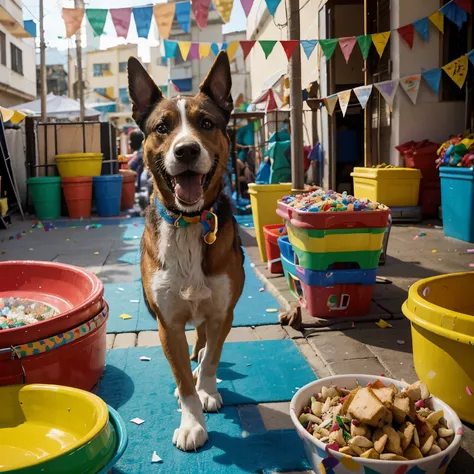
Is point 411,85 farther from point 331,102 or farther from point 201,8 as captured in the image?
point 201,8

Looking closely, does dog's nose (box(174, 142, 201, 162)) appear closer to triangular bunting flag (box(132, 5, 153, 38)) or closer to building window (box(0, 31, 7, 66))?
triangular bunting flag (box(132, 5, 153, 38))

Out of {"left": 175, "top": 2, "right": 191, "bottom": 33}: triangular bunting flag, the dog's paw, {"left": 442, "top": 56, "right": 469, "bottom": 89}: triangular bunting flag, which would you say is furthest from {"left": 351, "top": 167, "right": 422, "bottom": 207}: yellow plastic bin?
the dog's paw

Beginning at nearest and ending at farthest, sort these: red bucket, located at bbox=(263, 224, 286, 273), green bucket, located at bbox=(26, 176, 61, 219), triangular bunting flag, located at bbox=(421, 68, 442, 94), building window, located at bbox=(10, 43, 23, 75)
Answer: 1. red bucket, located at bbox=(263, 224, 286, 273)
2. triangular bunting flag, located at bbox=(421, 68, 442, 94)
3. green bucket, located at bbox=(26, 176, 61, 219)
4. building window, located at bbox=(10, 43, 23, 75)

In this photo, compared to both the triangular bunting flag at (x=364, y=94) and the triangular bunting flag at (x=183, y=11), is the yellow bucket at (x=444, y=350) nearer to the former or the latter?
the triangular bunting flag at (x=364, y=94)

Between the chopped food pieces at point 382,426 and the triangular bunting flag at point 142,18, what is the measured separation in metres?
7.06

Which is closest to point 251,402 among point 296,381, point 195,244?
point 296,381

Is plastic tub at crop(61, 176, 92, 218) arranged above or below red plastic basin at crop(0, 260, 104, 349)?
above

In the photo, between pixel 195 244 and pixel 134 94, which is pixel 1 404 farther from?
pixel 134 94

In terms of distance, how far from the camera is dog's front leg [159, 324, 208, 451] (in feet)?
8.98

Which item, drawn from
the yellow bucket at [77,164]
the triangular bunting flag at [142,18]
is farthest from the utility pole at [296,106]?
the yellow bucket at [77,164]

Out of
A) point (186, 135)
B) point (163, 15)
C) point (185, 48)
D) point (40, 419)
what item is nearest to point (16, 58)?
point (185, 48)

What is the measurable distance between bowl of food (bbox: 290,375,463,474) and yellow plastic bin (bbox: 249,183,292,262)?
4047 mm

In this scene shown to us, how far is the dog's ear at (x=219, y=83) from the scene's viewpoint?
2.98 m

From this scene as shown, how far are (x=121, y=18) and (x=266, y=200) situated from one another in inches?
150
